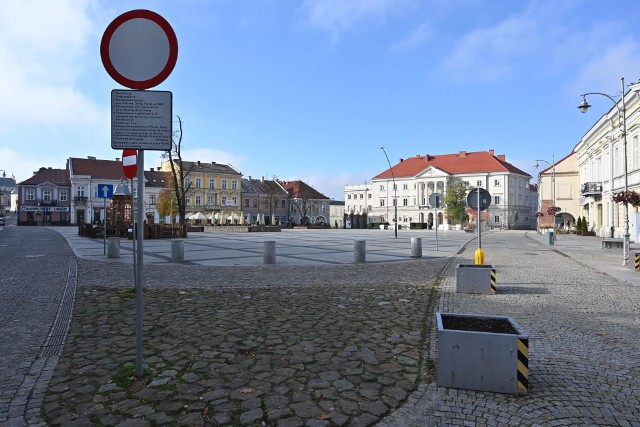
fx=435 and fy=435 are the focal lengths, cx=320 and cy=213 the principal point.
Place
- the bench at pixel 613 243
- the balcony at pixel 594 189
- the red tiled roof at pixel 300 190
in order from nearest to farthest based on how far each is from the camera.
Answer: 1. the bench at pixel 613 243
2. the balcony at pixel 594 189
3. the red tiled roof at pixel 300 190

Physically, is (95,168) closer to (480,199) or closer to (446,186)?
(446,186)

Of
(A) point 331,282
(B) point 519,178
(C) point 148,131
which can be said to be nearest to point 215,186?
(B) point 519,178

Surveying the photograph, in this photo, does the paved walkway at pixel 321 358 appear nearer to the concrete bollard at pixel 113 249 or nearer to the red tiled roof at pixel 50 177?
the concrete bollard at pixel 113 249

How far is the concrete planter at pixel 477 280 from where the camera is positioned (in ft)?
30.0

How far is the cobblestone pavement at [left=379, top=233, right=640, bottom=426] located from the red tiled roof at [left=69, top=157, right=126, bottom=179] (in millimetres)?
81273

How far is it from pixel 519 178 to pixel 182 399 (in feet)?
348

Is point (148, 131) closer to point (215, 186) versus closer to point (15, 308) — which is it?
point (15, 308)

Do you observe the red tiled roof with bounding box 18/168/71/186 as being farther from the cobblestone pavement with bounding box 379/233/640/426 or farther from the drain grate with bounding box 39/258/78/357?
the cobblestone pavement with bounding box 379/233/640/426

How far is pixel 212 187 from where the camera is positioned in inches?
3538

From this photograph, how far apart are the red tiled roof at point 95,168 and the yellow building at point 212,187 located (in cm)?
962

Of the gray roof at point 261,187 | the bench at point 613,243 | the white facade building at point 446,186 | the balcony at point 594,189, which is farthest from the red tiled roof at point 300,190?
the bench at point 613,243

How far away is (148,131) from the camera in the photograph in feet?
12.8

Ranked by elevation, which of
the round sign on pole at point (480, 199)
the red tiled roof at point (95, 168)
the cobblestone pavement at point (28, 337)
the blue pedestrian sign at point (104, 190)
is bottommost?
the cobblestone pavement at point (28, 337)

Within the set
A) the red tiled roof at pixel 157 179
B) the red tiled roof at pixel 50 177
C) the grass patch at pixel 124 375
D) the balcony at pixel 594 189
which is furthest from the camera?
the red tiled roof at pixel 157 179
